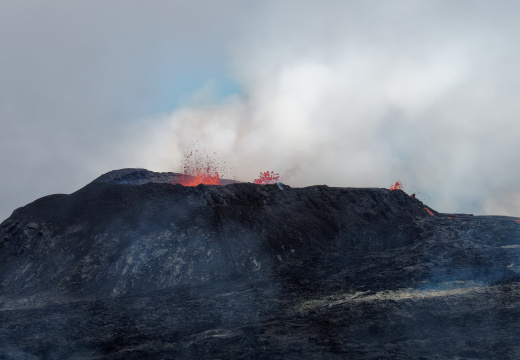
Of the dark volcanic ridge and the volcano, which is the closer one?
the volcano

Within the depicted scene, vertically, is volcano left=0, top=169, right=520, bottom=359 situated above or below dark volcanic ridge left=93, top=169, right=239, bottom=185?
below

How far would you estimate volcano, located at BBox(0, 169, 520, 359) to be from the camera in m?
13.0

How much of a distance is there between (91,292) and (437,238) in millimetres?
15010

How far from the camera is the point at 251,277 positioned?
19.4 m

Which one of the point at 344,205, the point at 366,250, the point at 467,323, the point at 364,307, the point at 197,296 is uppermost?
the point at 344,205

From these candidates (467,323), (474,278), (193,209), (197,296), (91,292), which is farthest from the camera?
(193,209)

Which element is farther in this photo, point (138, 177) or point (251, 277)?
point (138, 177)

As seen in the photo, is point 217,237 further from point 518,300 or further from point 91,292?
point 518,300

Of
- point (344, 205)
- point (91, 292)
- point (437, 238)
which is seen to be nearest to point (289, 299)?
point (91, 292)

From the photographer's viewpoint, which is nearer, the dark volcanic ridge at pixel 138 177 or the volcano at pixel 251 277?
the volcano at pixel 251 277

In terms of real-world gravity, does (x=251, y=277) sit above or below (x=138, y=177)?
below

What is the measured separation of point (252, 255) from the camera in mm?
20734

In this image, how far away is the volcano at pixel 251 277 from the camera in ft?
42.6

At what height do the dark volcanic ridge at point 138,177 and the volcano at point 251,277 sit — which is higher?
the dark volcanic ridge at point 138,177
